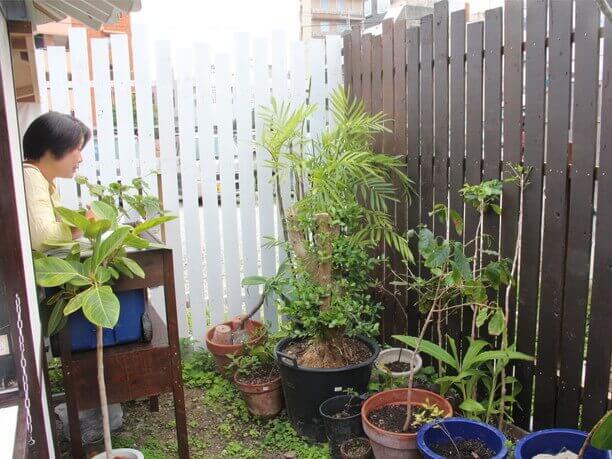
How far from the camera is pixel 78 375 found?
2.62m

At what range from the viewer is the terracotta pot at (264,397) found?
131 inches

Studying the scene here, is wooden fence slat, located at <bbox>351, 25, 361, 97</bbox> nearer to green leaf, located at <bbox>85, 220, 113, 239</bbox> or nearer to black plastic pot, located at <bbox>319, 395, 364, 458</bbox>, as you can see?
black plastic pot, located at <bbox>319, 395, 364, 458</bbox>

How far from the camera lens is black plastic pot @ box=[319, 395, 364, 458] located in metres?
2.86

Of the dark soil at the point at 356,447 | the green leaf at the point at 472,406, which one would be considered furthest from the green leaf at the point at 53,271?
the green leaf at the point at 472,406

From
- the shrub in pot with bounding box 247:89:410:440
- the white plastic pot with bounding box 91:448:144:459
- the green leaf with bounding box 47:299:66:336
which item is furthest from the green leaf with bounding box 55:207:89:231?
the shrub in pot with bounding box 247:89:410:440

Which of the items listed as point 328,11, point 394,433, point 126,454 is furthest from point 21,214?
point 328,11

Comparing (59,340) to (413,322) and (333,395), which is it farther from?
(413,322)

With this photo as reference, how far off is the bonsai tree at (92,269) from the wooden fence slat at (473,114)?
1.69 meters

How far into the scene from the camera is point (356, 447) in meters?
2.82

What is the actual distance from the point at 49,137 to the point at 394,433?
2.17 m

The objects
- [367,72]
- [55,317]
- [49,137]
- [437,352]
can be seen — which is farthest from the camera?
[367,72]

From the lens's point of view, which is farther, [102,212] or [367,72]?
[367,72]

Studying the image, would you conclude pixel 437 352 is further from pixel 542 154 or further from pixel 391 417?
pixel 542 154

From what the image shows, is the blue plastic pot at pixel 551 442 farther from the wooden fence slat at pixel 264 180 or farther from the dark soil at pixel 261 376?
the wooden fence slat at pixel 264 180
